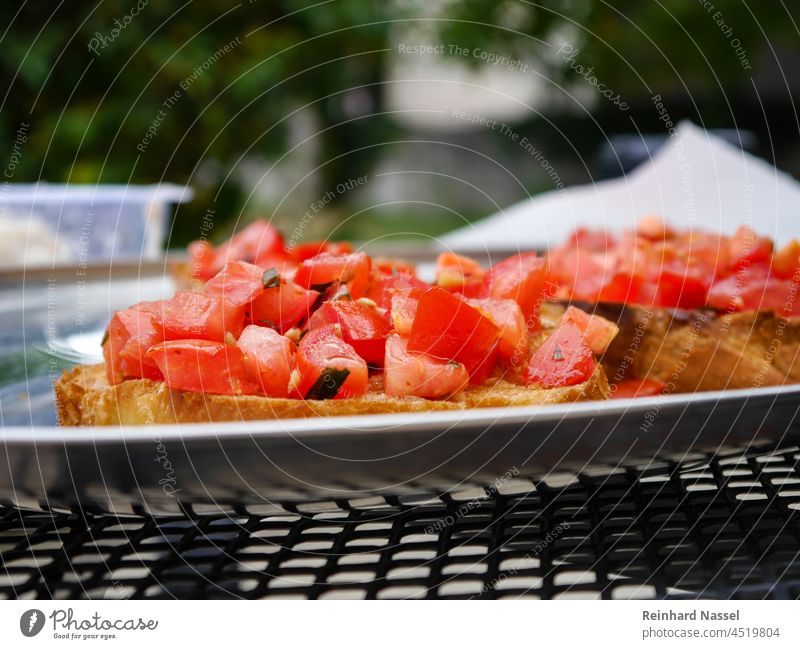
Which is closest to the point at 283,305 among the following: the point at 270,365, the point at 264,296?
the point at 264,296

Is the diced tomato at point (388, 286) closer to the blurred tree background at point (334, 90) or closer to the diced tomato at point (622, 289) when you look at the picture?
the diced tomato at point (622, 289)

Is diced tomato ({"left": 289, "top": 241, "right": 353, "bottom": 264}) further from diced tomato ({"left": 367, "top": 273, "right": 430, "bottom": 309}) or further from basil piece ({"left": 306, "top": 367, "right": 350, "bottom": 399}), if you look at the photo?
basil piece ({"left": 306, "top": 367, "right": 350, "bottom": 399})

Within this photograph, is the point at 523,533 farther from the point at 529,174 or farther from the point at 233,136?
the point at 529,174

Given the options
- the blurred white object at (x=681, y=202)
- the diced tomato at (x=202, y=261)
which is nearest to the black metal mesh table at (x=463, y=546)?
the diced tomato at (x=202, y=261)

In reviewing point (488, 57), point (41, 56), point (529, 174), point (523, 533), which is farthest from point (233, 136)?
point (523, 533)

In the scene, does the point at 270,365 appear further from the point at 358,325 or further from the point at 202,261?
the point at 202,261

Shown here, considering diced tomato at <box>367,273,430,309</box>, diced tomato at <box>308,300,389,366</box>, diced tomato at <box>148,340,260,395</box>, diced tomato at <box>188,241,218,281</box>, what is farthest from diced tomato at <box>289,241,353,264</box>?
diced tomato at <box>148,340,260,395</box>
